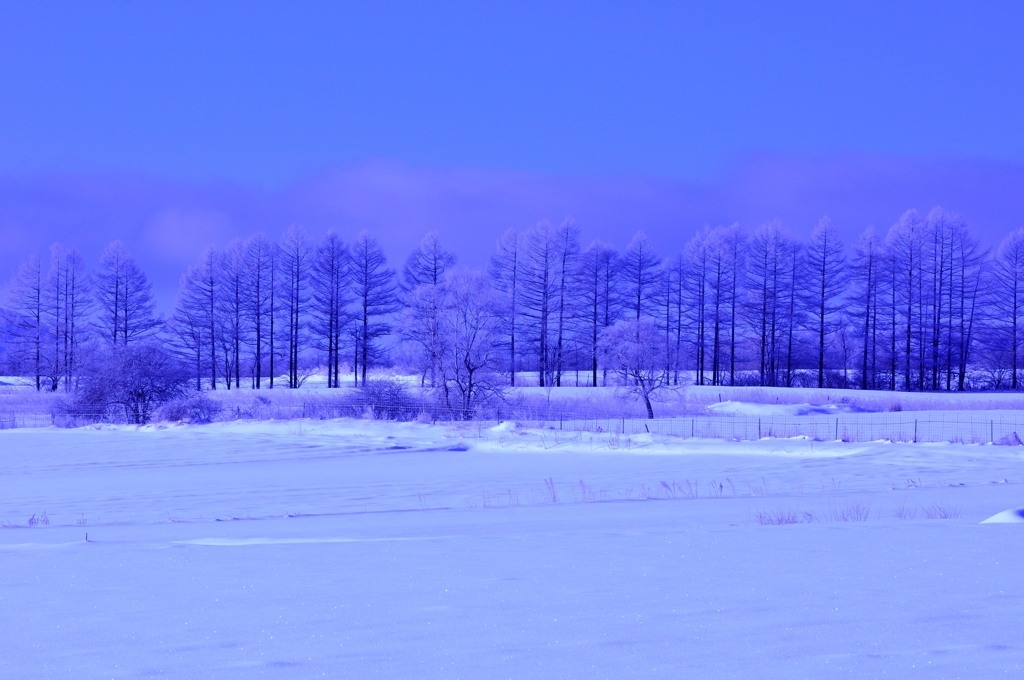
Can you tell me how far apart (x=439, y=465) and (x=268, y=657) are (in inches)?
590

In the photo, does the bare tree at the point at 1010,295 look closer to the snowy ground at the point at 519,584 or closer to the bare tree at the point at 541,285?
the bare tree at the point at 541,285

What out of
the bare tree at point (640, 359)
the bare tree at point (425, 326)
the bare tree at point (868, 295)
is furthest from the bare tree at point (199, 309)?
the bare tree at point (868, 295)

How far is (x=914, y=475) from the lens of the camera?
50.8ft

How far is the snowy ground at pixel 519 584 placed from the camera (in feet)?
11.5

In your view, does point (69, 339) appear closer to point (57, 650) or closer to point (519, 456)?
point (519, 456)

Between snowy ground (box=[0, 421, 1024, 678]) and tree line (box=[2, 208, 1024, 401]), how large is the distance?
3591cm

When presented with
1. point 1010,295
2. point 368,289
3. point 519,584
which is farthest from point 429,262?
point 519,584

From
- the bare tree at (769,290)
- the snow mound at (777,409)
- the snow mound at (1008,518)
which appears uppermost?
the bare tree at (769,290)

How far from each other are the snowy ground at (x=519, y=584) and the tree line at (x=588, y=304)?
118 ft

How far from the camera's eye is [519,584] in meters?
5.05

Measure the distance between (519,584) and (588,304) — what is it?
45154mm

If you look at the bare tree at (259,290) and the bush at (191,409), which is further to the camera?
the bare tree at (259,290)

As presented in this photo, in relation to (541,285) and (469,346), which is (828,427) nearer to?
(469,346)

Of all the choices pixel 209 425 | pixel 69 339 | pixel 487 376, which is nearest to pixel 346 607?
pixel 209 425
